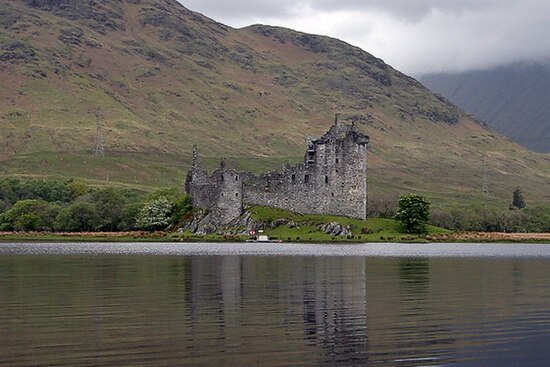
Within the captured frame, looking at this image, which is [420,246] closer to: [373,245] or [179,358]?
[373,245]

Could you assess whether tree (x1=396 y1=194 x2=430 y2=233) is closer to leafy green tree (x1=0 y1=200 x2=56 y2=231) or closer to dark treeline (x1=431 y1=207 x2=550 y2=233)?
dark treeline (x1=431 y1=207 x2=550 y2=233)

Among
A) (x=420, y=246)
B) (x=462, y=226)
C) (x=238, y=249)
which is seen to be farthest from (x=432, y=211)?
(x=238, y=249)

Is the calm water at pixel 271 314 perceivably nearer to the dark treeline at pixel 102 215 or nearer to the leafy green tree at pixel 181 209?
the leafy green tree at pixel 181 209

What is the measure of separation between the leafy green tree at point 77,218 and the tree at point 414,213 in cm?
4020

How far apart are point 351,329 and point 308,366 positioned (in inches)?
272

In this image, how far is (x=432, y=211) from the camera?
457 ft

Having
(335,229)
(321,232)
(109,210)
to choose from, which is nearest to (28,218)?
(109,210)

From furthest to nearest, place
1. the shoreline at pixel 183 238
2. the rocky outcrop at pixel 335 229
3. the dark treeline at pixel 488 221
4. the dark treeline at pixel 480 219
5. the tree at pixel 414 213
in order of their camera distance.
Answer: the dark treeline at pixel 488 221
the dark treeline at pixel 480 219
the tree at pixel 414 213
the rocky outcrop at pixel 335 229
the shoreline at pixel 183 238

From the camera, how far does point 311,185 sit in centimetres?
11675

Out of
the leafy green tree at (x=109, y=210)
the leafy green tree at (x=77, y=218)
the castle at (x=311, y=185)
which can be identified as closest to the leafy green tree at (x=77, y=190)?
the leafy green tree at (x=109, y=210)

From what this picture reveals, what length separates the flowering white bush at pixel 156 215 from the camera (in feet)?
391

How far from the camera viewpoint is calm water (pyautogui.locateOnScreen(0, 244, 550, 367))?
26828 mm

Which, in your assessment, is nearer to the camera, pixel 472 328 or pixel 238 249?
pixel 472 328

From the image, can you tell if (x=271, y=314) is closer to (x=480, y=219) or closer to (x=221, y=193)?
(x=221, y=193)
